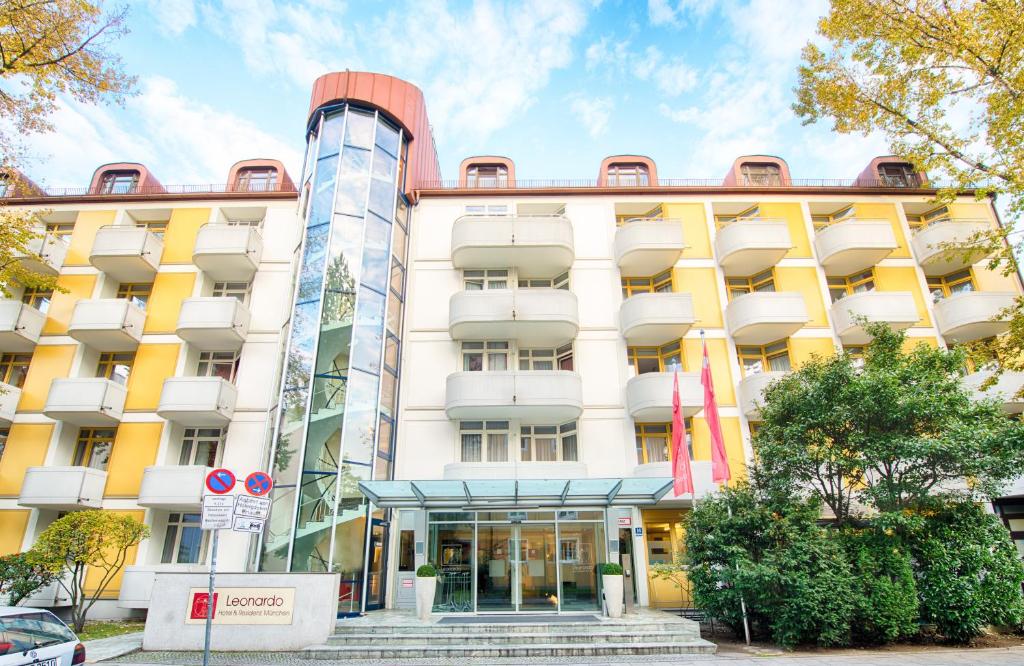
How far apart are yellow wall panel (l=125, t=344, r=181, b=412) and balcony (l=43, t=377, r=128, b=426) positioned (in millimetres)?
565

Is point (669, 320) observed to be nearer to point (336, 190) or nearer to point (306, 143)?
point (336, 190)

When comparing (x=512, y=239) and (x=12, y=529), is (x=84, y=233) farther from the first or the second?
(x=512, y=239)

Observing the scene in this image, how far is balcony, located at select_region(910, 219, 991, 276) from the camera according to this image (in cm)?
1978

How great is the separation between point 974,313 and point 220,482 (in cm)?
2316

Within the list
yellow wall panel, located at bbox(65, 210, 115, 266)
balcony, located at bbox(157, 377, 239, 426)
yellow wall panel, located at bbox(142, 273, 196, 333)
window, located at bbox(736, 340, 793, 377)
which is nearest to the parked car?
balcony, located at bbox(157, 377, 239, 426)

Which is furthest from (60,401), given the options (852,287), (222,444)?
(852,287)

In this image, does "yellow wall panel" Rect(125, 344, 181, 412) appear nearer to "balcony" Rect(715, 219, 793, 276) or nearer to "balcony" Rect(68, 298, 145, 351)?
"balcony" Rect(68, 298, 145, 351)

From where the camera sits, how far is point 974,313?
1869cm

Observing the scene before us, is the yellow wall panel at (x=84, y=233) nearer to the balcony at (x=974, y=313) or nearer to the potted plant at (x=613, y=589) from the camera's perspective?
the potted plant at (x=613, y=589)

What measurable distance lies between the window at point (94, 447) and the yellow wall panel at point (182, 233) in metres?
6.77

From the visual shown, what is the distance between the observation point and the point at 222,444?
18984mm

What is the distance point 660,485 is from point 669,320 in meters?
6.04

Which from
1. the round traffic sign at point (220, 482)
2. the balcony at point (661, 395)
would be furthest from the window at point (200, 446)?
the balcony at point (661, 395)

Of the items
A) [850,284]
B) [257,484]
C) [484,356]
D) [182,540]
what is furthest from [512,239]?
[182,540]
